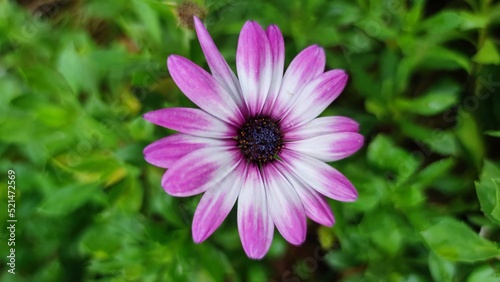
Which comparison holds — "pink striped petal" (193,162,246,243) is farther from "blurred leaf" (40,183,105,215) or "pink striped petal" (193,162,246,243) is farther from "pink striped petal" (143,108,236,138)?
"blurred leaf" (40,183,105,215)

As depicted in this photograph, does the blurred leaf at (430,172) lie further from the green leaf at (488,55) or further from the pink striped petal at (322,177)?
the pink striped petal at (322,177)

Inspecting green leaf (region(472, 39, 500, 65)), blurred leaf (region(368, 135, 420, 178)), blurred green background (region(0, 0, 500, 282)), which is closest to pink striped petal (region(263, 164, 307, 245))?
blurred green background (region(0, 0, 500, 282))

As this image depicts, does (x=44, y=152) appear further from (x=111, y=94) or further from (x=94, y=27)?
(x=94, y=27)

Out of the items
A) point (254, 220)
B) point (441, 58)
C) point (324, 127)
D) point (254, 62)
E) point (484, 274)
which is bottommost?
point (484, 274)

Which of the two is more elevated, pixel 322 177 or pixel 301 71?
pixel 301 71

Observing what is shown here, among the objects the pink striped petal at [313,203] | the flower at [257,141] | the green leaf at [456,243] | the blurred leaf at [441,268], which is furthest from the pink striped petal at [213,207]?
the blurred leaf at [441,268]

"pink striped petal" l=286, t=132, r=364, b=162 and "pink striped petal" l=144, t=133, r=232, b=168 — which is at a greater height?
"pink striped petal" l=144, t=133, r=232, b=168

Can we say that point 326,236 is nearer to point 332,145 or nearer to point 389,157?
point 389,157

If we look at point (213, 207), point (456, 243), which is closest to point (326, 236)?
point (456, 243)
